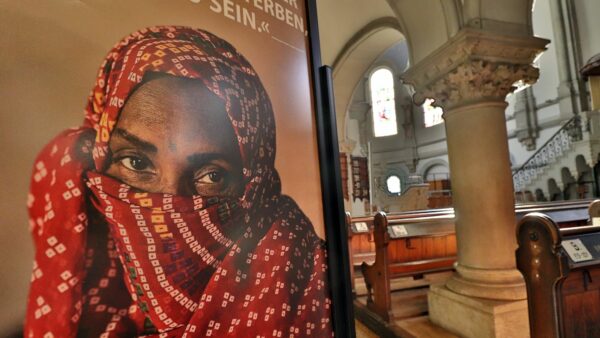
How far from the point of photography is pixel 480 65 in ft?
9.64

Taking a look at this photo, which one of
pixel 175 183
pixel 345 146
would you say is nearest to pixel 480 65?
pixel 175 183

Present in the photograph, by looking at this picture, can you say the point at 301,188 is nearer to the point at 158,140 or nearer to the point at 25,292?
the point at 158,140

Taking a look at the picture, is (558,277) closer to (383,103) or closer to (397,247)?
(397,247)

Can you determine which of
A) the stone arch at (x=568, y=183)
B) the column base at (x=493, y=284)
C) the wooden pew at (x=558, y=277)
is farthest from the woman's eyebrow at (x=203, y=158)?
the stone arch at (x=568, y=183)

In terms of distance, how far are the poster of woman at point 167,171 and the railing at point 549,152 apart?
43.1 feet

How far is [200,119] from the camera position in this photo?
28.3 inches

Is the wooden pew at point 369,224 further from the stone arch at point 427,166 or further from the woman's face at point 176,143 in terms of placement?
the stone arch at point 427,166

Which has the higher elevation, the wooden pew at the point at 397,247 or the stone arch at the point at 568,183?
the stone arch at the point at 568,183

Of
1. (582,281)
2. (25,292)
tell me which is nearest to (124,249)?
(25,292)

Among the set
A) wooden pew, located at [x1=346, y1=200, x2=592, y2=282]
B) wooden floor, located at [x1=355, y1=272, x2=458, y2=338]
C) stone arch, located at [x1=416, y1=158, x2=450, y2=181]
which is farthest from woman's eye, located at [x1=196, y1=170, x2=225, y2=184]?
stone arch, located at [x1=416, y1=158, x2=450, y2=181]

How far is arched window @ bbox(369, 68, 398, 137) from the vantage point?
18.9m

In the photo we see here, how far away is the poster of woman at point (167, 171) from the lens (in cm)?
54

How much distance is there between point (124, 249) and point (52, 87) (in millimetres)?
295

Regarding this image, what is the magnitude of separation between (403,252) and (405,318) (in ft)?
3.33
